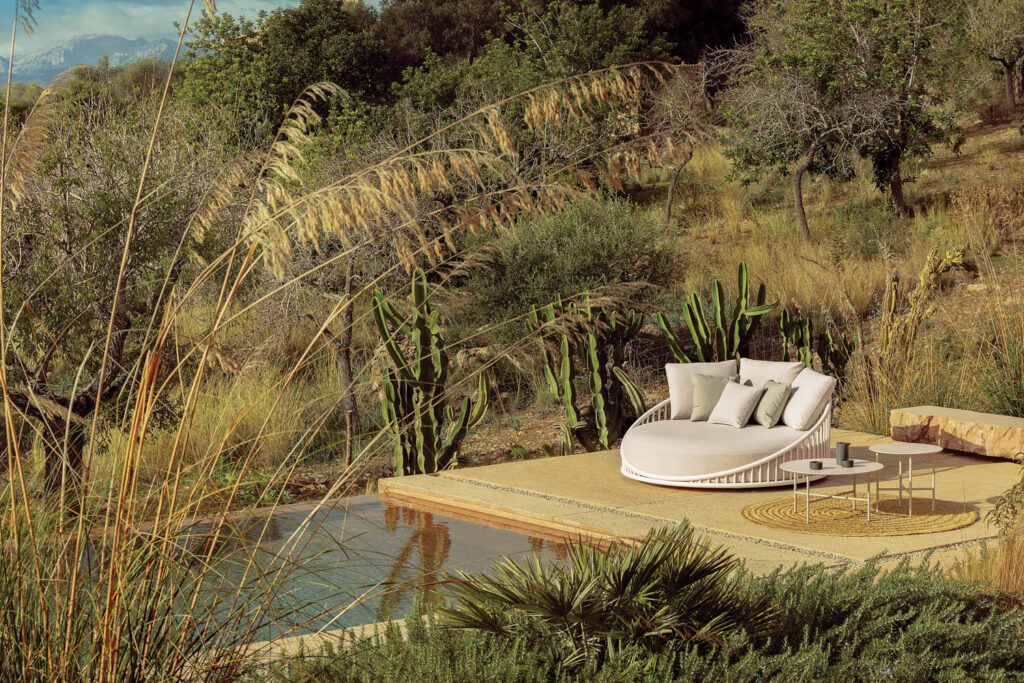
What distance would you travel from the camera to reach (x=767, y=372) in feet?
22.2

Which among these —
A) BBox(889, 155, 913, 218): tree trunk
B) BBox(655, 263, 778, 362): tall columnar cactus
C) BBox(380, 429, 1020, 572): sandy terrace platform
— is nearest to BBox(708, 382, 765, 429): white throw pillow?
BBox(380, 429, 1020, 572): sandy terrace platform

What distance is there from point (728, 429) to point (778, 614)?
3.42 metres

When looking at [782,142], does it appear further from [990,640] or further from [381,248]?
[990,640]

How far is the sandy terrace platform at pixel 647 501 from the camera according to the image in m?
4.79

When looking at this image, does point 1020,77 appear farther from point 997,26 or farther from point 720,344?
point 720,344

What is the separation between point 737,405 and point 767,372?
0.43 meters

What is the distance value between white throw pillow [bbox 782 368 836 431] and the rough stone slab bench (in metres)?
1.17

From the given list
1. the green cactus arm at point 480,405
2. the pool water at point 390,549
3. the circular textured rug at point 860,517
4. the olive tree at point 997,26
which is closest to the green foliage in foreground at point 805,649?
the pool water at point 390,549

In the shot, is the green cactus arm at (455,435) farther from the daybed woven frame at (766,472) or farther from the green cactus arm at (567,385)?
the daybed woven frame at (766,472)

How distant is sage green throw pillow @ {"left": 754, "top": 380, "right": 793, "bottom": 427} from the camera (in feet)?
21.1

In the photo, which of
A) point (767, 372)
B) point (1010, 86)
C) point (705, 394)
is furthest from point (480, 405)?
point (1010, 86)

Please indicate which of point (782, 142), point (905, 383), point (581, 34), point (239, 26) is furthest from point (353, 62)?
point (905, 383)

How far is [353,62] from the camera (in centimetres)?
1875

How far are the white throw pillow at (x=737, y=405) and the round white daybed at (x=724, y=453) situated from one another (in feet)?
0.21
